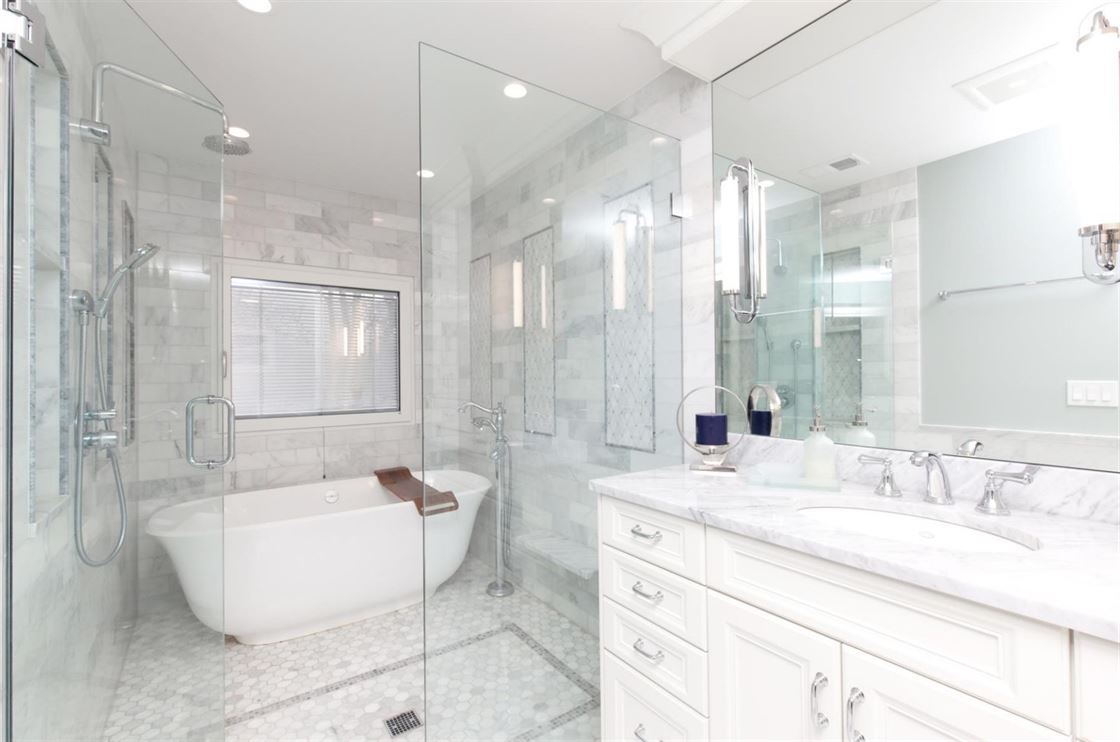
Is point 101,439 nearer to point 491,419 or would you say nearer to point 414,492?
point 491,419

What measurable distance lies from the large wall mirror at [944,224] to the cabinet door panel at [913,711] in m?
0.69

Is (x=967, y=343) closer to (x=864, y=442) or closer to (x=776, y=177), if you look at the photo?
(x=864, y=442)

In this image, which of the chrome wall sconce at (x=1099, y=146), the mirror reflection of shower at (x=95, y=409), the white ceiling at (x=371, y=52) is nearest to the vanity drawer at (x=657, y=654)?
the chrome wall sconce at (x=1099, y=146)

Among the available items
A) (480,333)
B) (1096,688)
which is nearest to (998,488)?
(1096,688)

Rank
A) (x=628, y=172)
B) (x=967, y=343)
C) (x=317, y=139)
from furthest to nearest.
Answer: (x=317, y=139) < (x=628, y=172) < (x=967, y=343)

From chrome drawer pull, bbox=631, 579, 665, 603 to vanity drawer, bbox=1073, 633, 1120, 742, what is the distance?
0.82 m

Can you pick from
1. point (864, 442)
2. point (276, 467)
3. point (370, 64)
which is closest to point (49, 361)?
point (370, 64)

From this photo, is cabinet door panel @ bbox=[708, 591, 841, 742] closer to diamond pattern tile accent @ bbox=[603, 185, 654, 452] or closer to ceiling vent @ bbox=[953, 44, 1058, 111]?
diamond pattern tile accent @ bbox=[603, 185, 654, 452]

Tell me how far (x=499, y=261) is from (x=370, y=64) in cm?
116

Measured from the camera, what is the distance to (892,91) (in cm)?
154

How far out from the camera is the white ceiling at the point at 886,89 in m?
1.26

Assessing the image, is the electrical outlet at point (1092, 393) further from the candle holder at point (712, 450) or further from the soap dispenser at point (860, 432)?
the candle holder at point (712, 450)

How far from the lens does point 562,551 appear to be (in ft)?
6.26

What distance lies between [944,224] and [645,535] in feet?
3.79
